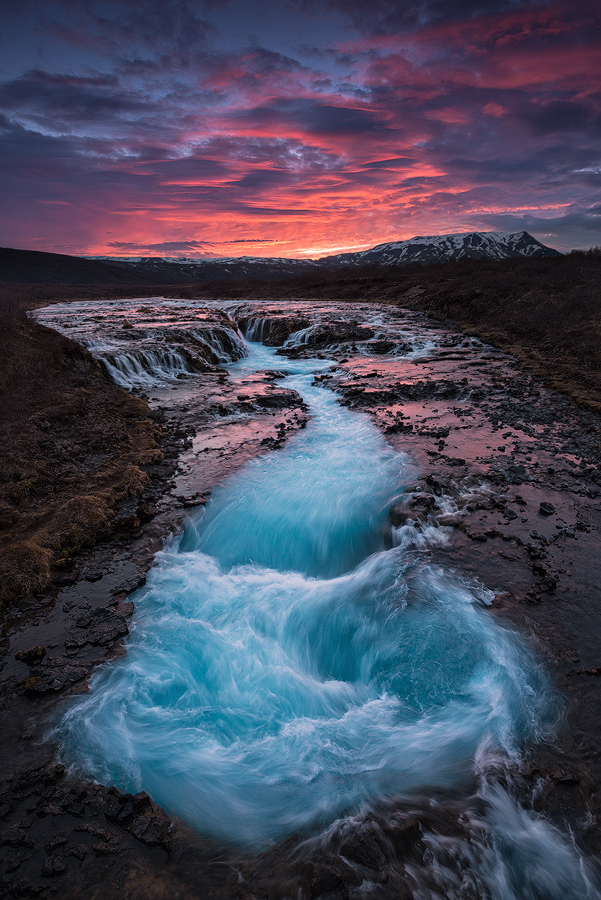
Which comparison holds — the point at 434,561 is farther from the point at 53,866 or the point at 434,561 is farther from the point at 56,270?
the point at 56,270

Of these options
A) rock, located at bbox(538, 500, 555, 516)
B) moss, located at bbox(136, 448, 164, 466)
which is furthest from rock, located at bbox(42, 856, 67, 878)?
rock, located at bbox(538, 500, 555, 516)

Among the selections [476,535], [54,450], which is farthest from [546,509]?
[54,450]

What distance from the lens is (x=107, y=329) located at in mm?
26250

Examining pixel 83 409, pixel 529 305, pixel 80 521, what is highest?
pixel 529 305

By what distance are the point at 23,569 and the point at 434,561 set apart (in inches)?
286

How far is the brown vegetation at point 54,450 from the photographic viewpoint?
7379 millimetres

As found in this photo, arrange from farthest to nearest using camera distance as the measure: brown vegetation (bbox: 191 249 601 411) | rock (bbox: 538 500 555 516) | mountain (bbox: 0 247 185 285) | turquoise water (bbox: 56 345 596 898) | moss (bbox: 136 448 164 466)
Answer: mountain (bbox: 0 247 185 285), brown vegetation (bbox: 191 249 601 411), moss (bbox: 136 448 164 466), rock (bbox: 538 500 555 516), turquoise water (bbox: 56 345 596 898)

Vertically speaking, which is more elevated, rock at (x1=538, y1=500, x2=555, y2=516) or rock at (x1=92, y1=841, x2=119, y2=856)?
rock at (x1=538, y1=500, x2=555, y2=516)

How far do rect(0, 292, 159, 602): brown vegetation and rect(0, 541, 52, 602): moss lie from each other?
0.05 ft

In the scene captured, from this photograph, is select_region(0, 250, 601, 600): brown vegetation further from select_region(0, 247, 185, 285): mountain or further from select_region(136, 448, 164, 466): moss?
select_region(0, 247, 185, 285): mountain

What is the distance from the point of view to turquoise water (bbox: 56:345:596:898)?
4.53m

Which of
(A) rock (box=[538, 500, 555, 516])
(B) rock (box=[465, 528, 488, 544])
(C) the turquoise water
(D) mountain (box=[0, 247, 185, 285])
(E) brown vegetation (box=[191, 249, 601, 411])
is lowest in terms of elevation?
(C) the turquoise water

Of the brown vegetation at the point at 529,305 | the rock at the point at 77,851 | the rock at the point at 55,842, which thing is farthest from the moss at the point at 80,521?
the brown vegetation at the point at 529,305

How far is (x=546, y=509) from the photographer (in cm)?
844
